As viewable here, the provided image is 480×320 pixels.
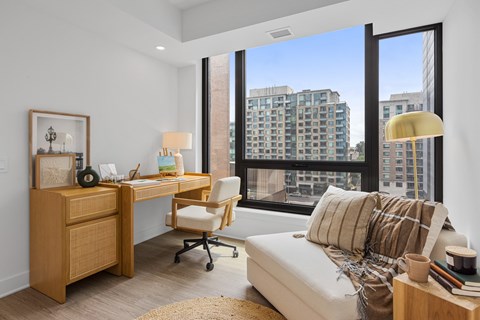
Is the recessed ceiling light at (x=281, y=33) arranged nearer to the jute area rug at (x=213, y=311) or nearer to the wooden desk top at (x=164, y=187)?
the wooden desk top at (x=164, y=187)

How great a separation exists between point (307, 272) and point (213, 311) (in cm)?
76

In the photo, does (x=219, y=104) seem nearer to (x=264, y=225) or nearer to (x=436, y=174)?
(x=264, y=225)

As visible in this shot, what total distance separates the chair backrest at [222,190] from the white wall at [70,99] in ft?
4.10

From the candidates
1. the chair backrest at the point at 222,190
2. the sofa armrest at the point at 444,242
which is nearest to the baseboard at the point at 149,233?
the chair backrest at the point at 222,190

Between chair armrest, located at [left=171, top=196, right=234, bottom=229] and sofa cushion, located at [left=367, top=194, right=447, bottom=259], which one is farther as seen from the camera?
chair armrest, located at [left=171, top=196, right=234, bottom=229]

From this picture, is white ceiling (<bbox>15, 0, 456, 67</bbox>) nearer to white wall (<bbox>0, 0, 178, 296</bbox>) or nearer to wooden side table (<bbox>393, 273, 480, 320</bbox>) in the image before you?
white wall (<bbox>0, 0, 178, 296</bbox>)

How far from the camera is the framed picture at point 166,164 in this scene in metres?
3.35

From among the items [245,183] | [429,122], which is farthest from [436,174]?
[245,183]

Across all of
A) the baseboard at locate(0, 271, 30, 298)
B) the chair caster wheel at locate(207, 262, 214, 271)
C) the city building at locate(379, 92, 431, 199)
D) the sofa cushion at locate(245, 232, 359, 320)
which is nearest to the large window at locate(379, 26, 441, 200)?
the city building at locate(379, 92, 431, 199)

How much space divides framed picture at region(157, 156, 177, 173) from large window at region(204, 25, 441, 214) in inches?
24.2

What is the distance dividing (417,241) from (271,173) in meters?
2.00

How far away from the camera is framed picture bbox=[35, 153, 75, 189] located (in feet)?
7.58

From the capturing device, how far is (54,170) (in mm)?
2404

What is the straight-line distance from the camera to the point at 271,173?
352 centimetres
